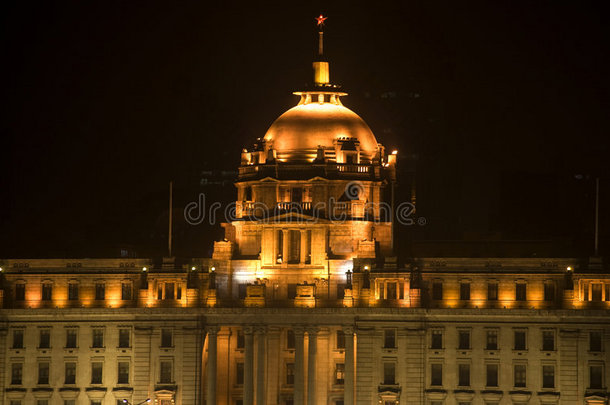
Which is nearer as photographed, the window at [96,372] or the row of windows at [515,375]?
the row of windows at [515,375]

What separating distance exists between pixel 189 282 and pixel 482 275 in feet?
92.8

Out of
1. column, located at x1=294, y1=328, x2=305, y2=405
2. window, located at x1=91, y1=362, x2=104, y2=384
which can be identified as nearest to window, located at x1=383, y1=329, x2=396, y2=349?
column, located at x1=294, y1=328, x2=305, y2=405

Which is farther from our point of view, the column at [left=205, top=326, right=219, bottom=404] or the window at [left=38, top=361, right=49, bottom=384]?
the window at [left=38, top=361, right=49, bottom=384]

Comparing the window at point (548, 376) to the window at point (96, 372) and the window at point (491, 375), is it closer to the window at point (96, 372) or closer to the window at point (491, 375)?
the window at point (491, 375)

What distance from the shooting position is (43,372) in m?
190

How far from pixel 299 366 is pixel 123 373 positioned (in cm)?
1681

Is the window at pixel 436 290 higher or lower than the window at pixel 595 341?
higher

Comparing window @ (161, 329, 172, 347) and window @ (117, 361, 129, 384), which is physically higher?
window @ (161, 329, 172, 347)

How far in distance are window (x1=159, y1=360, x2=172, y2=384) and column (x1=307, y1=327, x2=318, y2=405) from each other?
13160 millimetres

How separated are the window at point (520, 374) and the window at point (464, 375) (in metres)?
4.42

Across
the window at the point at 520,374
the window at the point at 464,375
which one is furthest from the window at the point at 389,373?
the window at the point at 520,374

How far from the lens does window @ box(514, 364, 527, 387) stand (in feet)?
598

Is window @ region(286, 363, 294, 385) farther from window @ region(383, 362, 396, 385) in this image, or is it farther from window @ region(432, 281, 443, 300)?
window @ region(432, 281, 443, 300)

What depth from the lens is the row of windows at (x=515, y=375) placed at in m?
180
